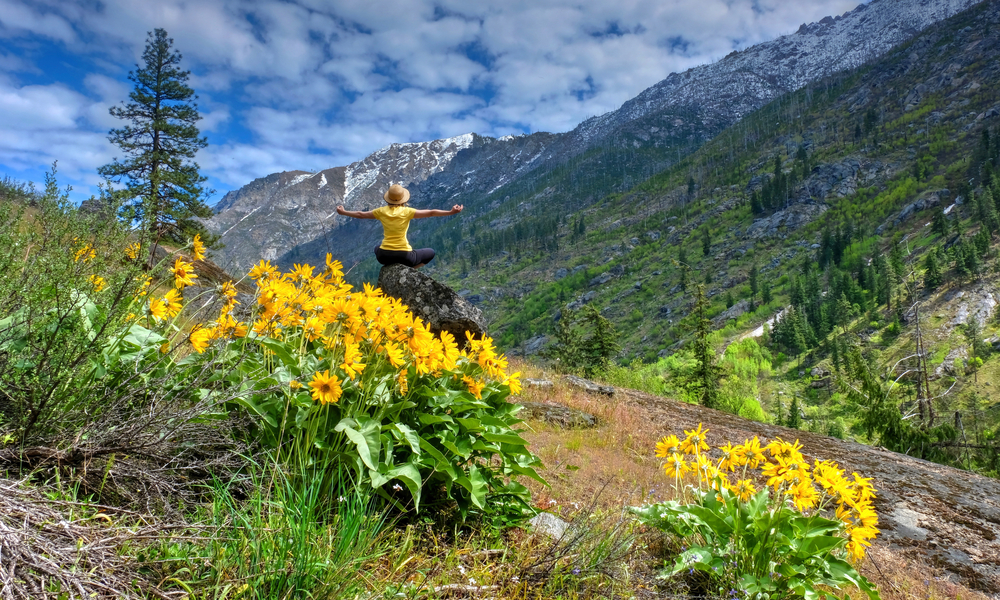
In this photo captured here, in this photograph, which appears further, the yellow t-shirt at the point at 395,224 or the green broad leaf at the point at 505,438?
the yellow t-shirt at the point at 395,224

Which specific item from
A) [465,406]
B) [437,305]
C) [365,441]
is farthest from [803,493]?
[437,305]

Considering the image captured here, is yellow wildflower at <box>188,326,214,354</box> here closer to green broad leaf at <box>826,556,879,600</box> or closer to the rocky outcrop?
green broad leaf at <box>826,556,879,600</box>

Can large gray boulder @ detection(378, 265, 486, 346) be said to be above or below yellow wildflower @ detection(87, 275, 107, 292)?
above

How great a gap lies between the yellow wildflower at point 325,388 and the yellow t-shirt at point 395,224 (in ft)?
15.0

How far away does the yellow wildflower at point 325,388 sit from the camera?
2.09 metres

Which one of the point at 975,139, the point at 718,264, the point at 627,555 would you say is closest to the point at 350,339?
the point at 627,555

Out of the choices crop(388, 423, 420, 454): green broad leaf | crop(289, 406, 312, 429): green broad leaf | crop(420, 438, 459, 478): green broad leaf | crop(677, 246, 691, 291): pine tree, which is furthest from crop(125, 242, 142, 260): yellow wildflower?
crop(677, 246, 691, 291): pine tree

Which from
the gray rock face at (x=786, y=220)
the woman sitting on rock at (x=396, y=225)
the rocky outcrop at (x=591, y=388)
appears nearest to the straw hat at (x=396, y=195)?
the woman sitting on rock at (x=396, y=225)

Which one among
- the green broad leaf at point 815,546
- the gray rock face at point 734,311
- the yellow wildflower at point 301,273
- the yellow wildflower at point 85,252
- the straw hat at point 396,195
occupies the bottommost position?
the green broad leaf at point 815,546

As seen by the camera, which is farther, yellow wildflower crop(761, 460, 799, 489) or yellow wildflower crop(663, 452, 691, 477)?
yellow wildflower crop(663, 452, 691, 477)

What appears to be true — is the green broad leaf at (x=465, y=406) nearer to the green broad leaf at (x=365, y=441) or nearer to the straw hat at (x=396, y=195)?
the green broad leaf at (x=365, y=441)

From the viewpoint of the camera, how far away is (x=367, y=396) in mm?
2303

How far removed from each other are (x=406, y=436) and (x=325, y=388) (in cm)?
43

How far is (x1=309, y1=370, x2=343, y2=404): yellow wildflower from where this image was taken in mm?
2090
